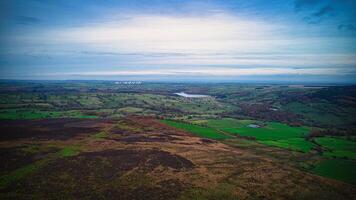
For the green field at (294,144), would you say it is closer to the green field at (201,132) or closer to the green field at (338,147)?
the green field at (338,147)

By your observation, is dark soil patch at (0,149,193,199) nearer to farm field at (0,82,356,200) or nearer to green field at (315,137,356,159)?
farm field at (0,82,356,200)

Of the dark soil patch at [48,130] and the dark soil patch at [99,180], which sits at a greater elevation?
the dark soil patch at [48,130]

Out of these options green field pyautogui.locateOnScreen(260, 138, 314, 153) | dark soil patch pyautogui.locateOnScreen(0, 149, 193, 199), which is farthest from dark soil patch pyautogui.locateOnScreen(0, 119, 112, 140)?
green field pyautogui.locateOnScreen(260, 138, 314, 153)

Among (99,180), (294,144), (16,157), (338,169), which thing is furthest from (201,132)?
(16,157)

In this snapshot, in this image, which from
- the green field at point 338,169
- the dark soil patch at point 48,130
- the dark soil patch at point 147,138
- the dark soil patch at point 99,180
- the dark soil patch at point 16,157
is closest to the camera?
the dark soil patch at point 99,180

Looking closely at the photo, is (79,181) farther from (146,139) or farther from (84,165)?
(146,139)

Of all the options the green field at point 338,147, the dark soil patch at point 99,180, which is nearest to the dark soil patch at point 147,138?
the dark soil patch at point 99,180
